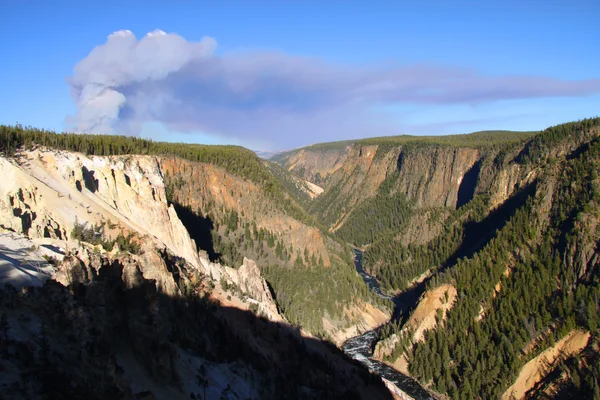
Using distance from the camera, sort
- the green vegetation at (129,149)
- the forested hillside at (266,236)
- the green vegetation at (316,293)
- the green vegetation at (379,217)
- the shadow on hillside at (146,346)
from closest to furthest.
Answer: the shadow on hillside at (146,346)
the green vegetation at (129,149)
the green vegetation at (316,293)
the forested hillside at (266,236)
the green vegetation at (379,217)

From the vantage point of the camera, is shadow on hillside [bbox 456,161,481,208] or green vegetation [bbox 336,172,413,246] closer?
shadow on hillside [bbox 456,161,481,208]

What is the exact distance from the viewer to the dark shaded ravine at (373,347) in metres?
65.1

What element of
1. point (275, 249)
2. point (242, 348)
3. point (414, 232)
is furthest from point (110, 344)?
point (414, 232)

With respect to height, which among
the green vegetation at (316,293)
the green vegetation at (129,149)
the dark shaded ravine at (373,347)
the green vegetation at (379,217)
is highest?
the green vegetation at (129,149)

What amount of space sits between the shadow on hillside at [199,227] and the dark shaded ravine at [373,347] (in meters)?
26.2

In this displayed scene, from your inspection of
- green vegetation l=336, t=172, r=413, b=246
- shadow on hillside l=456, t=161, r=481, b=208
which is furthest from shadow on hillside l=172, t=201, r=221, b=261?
shadow on hillside l=456, t=161, r=481, b=208

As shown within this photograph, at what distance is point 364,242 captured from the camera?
6412 inches

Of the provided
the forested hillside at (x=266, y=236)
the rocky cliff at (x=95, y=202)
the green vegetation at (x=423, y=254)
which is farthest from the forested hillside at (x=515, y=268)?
the rocky cliff at (x=95, y=202)

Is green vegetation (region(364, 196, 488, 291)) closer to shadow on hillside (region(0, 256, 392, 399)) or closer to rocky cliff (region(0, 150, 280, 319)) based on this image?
rocky cliff (region(0, 150, 280, 319))

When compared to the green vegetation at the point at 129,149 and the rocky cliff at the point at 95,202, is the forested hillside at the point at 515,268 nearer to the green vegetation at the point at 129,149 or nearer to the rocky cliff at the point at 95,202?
the rocky cliff at the point at 95,202

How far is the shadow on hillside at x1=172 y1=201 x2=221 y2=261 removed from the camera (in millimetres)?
77688

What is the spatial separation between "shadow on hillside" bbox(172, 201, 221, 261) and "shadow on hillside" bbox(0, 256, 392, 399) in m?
25.6

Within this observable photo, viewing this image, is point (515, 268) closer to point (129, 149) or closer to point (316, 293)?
point (316, 293)

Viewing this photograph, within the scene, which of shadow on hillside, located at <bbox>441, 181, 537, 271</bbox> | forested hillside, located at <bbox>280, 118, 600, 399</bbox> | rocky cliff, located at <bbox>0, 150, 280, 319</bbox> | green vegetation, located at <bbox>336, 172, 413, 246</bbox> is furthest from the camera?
green vegetation, located at <bbox>336, 172, 413, 246</bbox>
